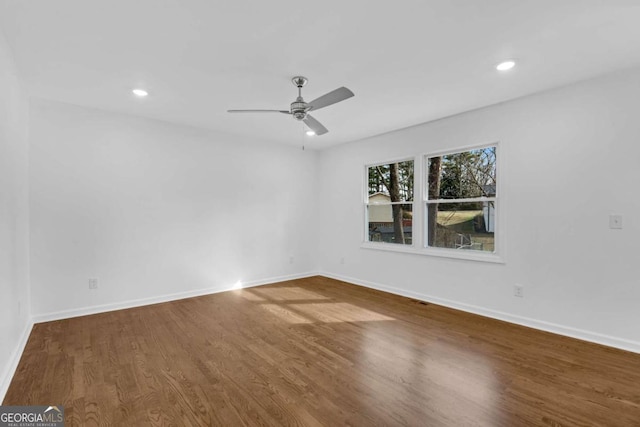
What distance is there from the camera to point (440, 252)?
4.11m

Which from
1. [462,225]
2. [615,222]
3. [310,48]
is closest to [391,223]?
[462,225]

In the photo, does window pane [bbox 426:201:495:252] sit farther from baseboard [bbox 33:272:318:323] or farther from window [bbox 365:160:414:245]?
baseboard [bbox 33:272:318:323]

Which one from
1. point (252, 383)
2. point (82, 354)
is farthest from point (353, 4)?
point (82, 354)

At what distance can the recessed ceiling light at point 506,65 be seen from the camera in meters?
2.56

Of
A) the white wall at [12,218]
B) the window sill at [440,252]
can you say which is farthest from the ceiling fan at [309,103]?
the window sill at [440,252]

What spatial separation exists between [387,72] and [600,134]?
2.13 metres

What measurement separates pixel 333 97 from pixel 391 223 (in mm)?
2849

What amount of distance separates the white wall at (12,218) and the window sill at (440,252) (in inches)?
167

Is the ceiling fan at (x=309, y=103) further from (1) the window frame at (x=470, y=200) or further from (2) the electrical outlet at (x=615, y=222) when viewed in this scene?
(2) the electrical outlet at (x=615, y=222)

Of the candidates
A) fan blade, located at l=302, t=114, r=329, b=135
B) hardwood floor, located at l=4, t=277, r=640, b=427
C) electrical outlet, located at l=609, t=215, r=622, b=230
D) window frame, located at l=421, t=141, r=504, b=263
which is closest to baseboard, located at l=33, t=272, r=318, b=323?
hardwood floor, located at l=4, t=277, r=640, b=427

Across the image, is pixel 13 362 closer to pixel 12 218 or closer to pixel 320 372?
pixel 12 218

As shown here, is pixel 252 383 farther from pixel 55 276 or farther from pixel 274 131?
pixel 274 131

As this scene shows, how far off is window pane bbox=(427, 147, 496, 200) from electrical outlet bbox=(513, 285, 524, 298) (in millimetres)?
1094

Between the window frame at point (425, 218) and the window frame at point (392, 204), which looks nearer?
the window frame at point (425, 218)
